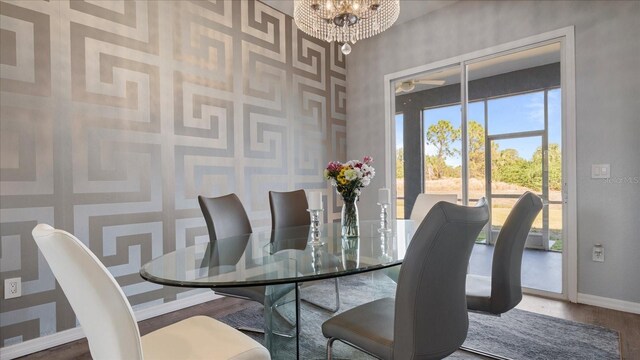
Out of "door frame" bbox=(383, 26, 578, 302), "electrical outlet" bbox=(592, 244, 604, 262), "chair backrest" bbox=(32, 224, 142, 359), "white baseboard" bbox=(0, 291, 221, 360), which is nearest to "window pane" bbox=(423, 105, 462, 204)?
"door frame" bbox=(383, 26, 578, 302)

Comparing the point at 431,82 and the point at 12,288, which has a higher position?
the point at 431,82

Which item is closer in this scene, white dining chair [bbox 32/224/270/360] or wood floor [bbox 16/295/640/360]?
white dining chair [bbox 32/224/270/360]

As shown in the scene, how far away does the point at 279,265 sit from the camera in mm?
1479

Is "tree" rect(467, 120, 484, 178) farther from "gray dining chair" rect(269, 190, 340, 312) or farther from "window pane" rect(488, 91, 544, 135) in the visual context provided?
"gray dining chair" rect(269, 190, 340, 312)

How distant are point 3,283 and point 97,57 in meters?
1.57

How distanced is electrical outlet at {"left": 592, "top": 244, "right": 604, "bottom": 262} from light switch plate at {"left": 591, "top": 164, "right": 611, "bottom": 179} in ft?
1.79

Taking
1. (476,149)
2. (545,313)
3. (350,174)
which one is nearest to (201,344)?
(350,174)

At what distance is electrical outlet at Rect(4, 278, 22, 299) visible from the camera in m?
2.10

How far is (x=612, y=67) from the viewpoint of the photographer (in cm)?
272

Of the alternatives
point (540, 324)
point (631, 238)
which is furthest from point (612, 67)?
point (540, 324)

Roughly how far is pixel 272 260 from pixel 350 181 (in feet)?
2.43

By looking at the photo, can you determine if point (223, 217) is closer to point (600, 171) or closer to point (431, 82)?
point (431, 82)

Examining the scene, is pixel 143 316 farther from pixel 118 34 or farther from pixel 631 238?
pixel 631 238

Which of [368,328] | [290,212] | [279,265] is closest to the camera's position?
[368,328]
